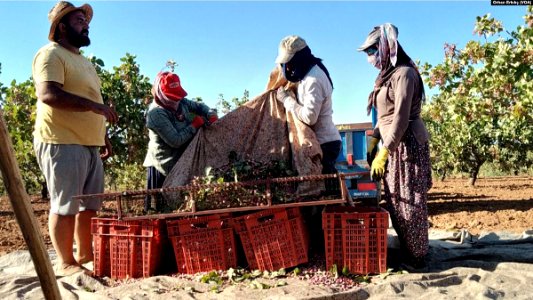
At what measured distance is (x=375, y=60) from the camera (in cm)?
382

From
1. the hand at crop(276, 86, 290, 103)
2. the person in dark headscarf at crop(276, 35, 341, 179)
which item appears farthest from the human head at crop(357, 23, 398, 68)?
the hand at crop(276, 86, 290, 103)

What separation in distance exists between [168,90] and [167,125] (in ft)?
1.07

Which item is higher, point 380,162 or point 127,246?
point 380,162

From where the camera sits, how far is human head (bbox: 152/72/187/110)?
412cm

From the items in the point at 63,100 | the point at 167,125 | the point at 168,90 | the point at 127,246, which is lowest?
the point at 127,246

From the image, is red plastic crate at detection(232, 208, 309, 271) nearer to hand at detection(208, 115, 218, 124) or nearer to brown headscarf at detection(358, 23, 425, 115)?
hand at detection(208, 115, 218, 124)

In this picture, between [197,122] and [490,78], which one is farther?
[490,78]

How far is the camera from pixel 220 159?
4.09 metres

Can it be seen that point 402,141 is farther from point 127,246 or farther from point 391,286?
point 127,246

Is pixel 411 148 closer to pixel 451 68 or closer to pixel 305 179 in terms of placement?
pixel 305 179

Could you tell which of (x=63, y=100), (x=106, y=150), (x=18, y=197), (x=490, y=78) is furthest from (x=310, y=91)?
(x=490, y=78)

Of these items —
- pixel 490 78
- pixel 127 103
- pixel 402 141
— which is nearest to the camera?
pixel 402 141

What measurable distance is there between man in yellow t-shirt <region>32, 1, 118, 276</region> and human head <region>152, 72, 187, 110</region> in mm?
509

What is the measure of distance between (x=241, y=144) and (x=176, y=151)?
64cm
